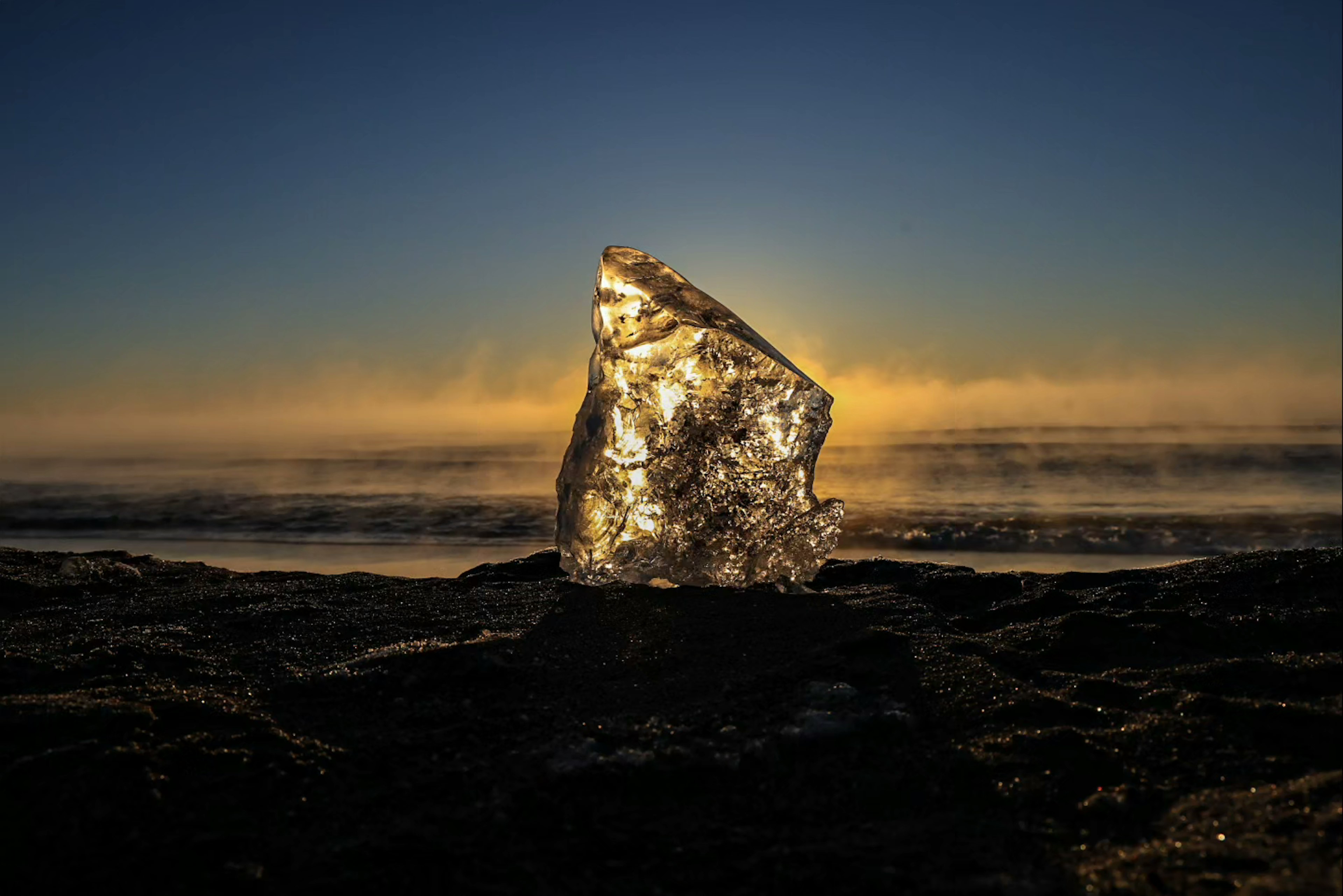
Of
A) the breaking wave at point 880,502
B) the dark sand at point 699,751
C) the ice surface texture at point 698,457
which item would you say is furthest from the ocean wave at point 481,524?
the dark sand at point 699,751

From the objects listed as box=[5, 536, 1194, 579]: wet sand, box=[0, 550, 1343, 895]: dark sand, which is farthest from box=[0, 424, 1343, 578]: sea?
box=[0, 550, 1343, 895]: dark sand

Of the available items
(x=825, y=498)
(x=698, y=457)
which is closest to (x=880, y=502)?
(x=825, y=498)

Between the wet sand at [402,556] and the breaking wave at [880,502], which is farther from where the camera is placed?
the breaking wave at [880,502]

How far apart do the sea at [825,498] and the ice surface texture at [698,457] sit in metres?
2.31

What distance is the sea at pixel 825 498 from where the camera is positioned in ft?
24.8

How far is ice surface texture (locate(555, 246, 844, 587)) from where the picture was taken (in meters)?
4.07

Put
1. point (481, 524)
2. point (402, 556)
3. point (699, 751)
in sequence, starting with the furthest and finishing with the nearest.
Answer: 1. point (481, 524)
2. point (402, 556)
3. point (699, 751)

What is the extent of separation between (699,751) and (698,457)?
82.5 inches

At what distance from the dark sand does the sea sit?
3043mm

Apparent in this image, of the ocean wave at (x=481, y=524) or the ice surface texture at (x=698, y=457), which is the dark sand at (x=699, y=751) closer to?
the ice surface texture at (x=698, y=457)

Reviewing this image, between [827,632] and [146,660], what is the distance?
218 centimetres

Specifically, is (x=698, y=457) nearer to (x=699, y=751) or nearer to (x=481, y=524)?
(x=699, y=751)

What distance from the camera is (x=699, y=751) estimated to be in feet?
6.88

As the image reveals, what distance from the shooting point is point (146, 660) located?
9.26 feet
